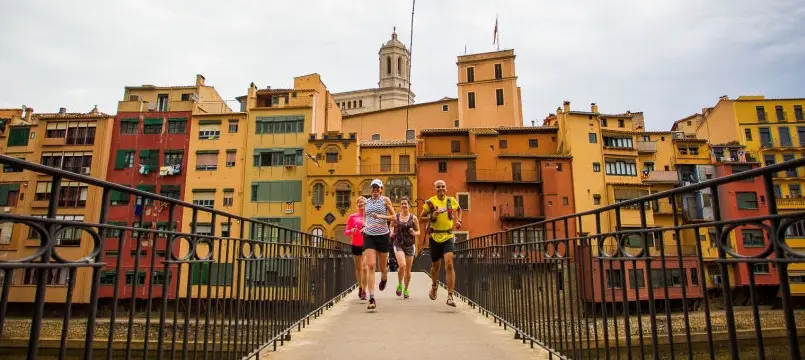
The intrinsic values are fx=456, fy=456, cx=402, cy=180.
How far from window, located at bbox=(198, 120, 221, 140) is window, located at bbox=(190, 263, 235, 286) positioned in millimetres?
37599

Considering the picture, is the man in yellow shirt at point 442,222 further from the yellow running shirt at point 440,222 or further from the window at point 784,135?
the window at point 784,135

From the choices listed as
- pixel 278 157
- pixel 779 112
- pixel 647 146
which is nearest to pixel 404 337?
pixel 278 157

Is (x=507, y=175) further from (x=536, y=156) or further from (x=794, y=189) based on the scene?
(x=794, y=189)

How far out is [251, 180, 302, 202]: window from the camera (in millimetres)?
37375

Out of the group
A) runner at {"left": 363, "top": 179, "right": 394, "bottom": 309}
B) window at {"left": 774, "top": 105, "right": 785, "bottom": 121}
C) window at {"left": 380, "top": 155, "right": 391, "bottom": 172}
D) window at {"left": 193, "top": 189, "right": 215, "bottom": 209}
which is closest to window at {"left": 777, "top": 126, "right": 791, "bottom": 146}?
window at {"left": 774, "top": 105, "right": 785, "bottom": 121}

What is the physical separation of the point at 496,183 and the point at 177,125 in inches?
1075

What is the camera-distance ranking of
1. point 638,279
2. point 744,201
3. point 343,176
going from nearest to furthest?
1. point 638,279
2. point 744,201
3. point 343,176

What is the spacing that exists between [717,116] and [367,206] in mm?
53717

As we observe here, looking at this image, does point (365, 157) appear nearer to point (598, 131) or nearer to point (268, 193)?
point (268, 193)

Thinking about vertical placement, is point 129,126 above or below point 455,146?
above

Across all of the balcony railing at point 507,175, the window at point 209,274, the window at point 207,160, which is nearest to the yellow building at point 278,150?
the window at point 207,160

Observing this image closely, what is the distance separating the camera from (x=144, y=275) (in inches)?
129

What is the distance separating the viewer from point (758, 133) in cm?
4522

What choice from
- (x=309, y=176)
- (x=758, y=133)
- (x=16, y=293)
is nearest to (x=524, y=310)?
(x=16, y=293)
